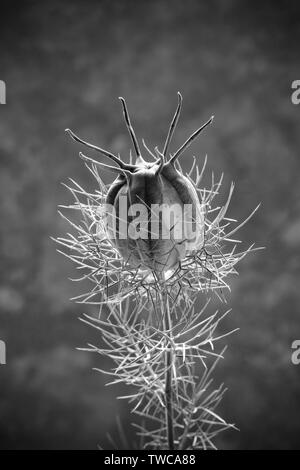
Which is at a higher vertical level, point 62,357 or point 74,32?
point 74,32

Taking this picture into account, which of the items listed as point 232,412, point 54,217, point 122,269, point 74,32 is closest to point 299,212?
point 232,412

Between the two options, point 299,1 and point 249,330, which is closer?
point 249,330

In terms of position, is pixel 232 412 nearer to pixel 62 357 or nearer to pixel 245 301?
pixel 245 301

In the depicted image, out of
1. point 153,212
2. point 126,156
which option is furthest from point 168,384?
point 126,156

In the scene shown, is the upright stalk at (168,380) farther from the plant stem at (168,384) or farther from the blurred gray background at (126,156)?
the blurred gray background at (126,156)

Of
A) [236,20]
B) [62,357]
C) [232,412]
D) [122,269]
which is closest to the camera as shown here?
[122,269]

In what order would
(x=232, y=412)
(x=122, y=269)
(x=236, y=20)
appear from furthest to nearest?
(x=236, y=20) → (x=232, y=412) → (x=122, y=269)

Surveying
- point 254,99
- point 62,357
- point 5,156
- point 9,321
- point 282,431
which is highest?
point 254,99
